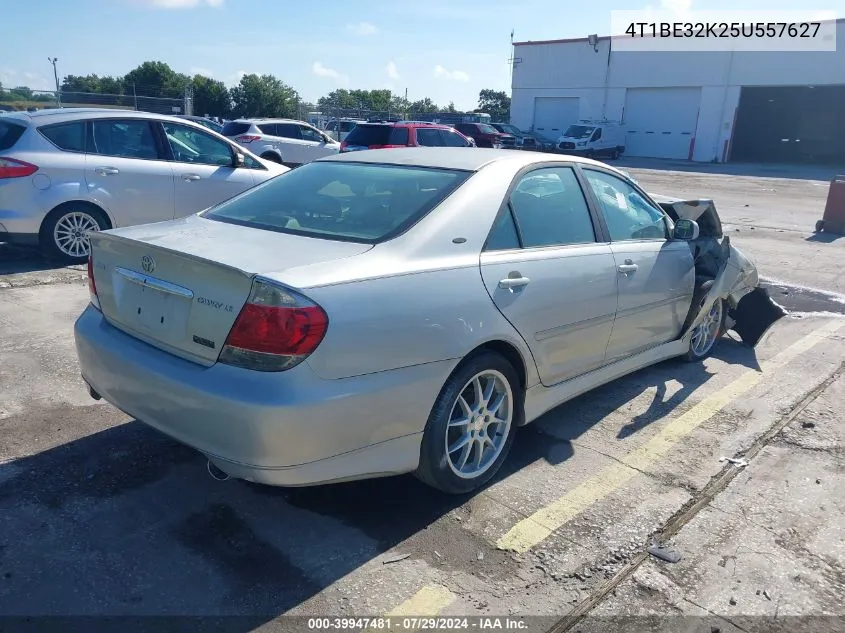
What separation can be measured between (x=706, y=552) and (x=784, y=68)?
1654 inches

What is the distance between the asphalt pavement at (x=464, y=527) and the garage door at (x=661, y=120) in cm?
4007

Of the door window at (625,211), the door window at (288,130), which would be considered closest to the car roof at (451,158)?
the door window at (625,211)

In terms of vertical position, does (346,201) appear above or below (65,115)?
below

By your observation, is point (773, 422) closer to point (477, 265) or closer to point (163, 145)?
point (477, 265)

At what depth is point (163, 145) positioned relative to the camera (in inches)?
323

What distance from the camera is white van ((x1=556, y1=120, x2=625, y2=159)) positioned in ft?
119

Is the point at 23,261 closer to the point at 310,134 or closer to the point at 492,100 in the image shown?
the point at 310,134

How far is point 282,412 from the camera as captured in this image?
2590mm

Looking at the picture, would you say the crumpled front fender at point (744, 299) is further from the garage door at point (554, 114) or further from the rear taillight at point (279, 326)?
the garage door at point (554, 114)

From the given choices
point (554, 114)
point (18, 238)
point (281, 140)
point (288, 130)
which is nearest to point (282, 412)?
point (18, 238)

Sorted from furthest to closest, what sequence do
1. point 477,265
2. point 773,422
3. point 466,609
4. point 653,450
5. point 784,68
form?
point 784,68, point 773,422, point 653,450, point 477,265, point 466,609

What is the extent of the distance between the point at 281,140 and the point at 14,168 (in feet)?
41.1

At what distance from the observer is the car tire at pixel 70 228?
739cm

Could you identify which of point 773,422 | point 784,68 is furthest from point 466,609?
point 784,68
